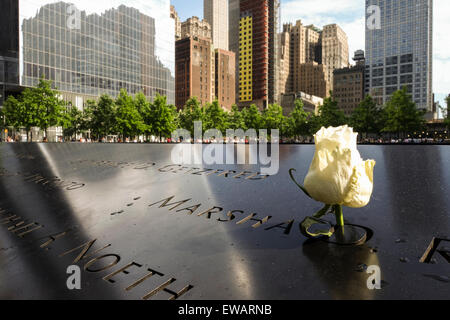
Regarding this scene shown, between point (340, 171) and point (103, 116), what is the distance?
169 feet

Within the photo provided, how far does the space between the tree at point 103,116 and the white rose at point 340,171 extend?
49.9m

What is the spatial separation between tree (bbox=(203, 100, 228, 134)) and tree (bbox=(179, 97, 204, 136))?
1.24m

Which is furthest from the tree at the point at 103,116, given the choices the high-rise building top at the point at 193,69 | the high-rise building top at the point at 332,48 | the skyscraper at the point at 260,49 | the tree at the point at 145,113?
the high-rise building top at the point at 332,48

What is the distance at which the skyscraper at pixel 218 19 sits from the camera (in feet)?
595

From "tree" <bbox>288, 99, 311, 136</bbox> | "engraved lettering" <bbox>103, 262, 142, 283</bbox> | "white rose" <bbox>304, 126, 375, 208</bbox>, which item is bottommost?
"engraved lettering" <bbox>103, 262, 142, 283</bbox>

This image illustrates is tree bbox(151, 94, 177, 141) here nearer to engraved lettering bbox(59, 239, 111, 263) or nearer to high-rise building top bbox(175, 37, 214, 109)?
engraved lettering bbox(59, 239, 111, 263)

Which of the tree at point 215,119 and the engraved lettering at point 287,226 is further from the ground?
the tree at point 215,119

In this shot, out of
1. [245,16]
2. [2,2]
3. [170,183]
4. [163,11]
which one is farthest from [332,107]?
[245,16]

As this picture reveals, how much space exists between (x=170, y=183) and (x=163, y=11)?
3235 inches

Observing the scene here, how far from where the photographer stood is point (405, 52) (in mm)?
132750

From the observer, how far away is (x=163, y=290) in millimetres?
1466

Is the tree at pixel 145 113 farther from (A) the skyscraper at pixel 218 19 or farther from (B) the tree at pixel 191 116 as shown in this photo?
(A) the skyscraper at pixel 218 19

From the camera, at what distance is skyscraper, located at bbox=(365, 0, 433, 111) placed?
13062cm

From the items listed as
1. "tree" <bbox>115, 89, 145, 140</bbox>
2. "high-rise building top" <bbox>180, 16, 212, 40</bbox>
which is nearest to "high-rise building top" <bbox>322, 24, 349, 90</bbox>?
"high-rise building top" <bbox>180, 16, 212, 40</bbox>
